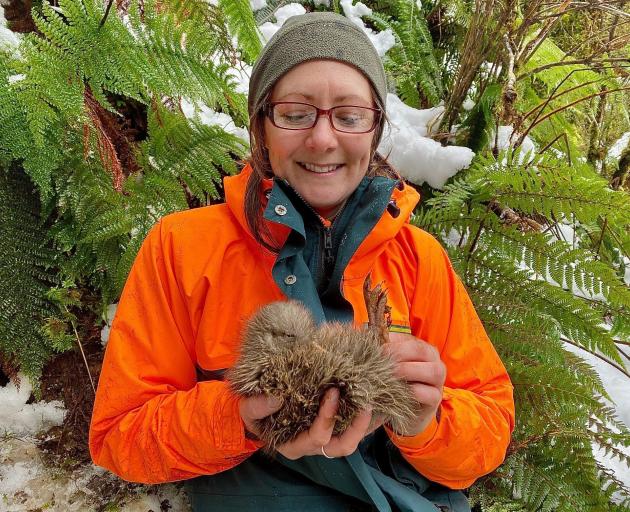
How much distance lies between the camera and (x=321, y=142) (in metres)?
1.67

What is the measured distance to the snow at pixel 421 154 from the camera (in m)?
3.72

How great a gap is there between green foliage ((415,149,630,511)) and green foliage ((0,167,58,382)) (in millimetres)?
2366

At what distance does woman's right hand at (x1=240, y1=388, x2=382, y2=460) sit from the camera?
1.10 meters

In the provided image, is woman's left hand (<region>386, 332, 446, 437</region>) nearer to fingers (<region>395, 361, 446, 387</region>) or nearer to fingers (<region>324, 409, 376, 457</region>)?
fingers (<region>395, 361, 446, 387</region>)

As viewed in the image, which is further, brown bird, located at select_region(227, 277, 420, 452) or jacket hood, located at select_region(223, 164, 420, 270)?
jacket hood, located at select_region(223, 164, 420, 270)

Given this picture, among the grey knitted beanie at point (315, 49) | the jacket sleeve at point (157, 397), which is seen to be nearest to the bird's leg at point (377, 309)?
the jacket sleeve at point (157, 397)

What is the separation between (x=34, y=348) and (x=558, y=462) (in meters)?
2.87

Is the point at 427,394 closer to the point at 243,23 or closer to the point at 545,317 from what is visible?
the point at 545,317

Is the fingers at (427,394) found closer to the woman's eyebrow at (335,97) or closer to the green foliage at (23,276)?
the woman's eyebrow at (335,97)

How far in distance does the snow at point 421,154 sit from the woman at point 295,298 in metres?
1.87

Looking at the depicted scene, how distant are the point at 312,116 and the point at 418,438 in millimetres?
1158

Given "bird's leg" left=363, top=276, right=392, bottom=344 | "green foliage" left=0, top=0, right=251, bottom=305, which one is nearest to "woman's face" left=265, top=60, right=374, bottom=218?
"bird's leg" left=363, top=276, right=392, bottom=344

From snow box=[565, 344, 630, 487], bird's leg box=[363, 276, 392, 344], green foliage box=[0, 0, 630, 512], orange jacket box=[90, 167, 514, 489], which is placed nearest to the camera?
bird's leg box=[363, 276, 392, 344]

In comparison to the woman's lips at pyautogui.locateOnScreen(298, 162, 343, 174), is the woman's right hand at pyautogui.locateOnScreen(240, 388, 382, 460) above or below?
below
